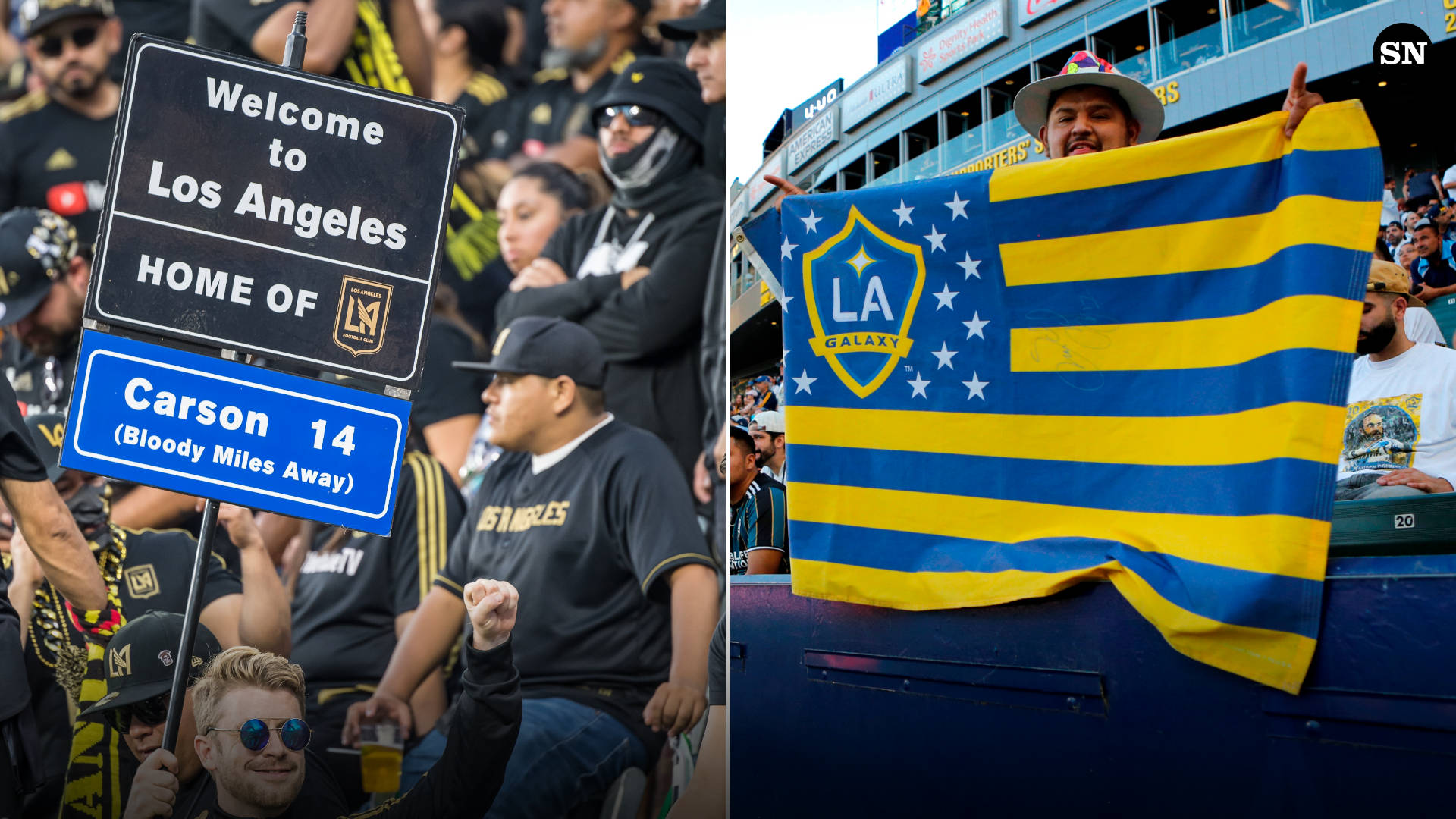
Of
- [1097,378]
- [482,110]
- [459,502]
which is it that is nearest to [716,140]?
[482,110]

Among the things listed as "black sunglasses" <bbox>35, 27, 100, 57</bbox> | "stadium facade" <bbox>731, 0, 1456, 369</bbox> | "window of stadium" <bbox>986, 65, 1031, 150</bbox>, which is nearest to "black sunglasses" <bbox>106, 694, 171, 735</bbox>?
"black sunglasses" <bbox>35, 27, 100, 57</bbox>

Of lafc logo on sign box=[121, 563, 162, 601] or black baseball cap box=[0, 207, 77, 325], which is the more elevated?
black baseball cap box=[0, 207, 77, 325]

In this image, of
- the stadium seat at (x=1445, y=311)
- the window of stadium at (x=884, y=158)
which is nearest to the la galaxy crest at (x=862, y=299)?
the stadium seat at (x=1445, y=311)

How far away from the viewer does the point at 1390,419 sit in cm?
402

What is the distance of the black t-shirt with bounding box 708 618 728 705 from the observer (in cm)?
Answer: 359

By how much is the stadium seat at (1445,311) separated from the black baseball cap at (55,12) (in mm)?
11079

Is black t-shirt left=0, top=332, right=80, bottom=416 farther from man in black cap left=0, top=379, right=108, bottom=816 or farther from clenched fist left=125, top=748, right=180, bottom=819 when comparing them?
clenched fist left=125, top=748, right=180, bottom=819

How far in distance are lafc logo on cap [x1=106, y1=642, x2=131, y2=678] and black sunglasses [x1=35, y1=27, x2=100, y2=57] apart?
6.89ft

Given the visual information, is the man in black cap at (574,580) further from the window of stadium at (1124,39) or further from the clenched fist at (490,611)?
the window of stadium at (1124,39)

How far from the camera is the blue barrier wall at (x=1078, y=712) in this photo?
2049mm

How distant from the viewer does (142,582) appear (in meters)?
3.49

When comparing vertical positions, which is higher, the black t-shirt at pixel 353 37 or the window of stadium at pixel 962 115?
the window of stadium at pixel 962 115

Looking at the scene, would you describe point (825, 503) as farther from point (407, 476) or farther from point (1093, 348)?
point (407, 476)

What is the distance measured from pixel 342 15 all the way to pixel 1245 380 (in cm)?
325
